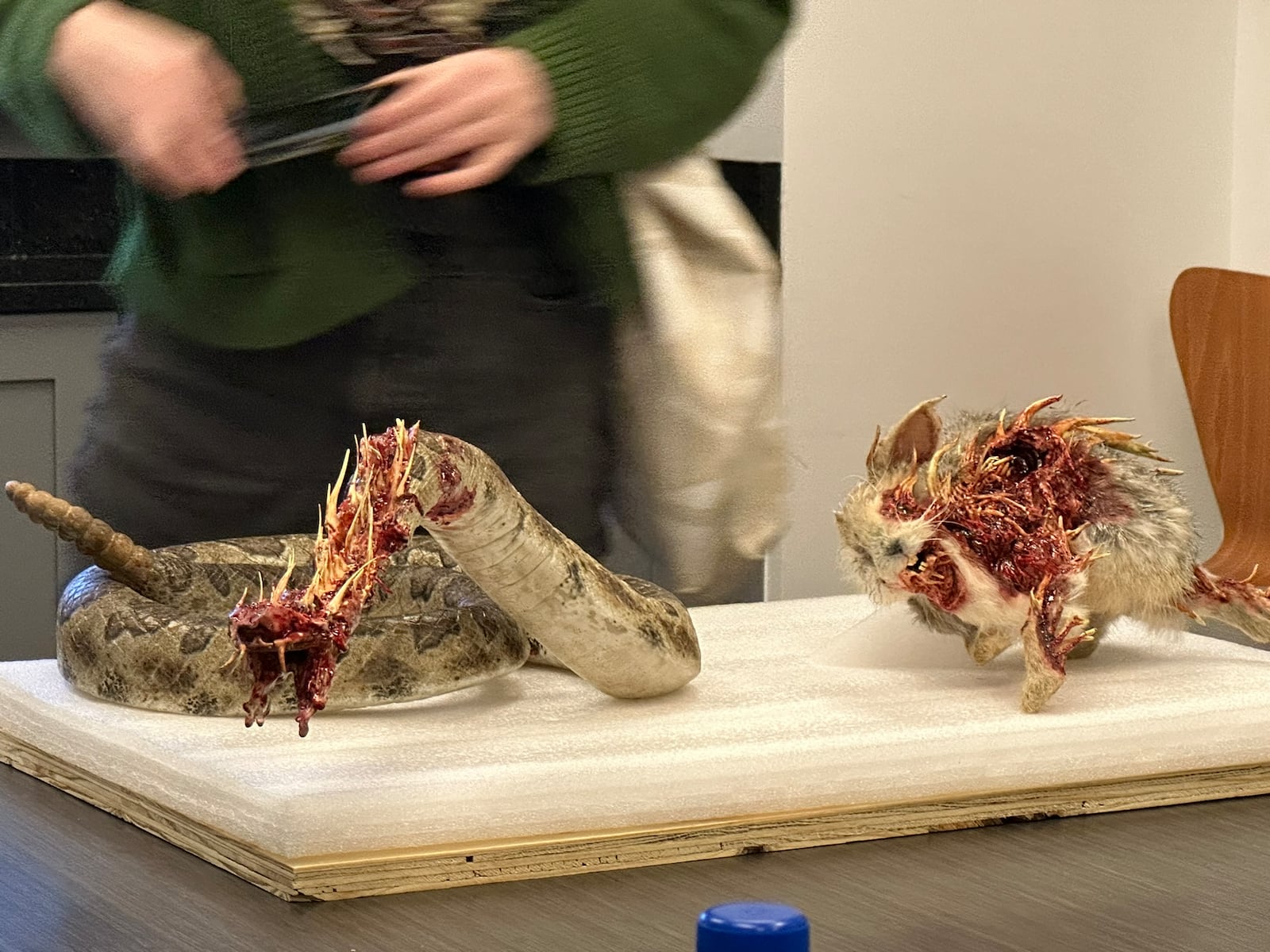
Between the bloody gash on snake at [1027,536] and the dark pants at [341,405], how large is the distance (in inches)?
9.1

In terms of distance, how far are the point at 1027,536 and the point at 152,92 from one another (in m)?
0.43

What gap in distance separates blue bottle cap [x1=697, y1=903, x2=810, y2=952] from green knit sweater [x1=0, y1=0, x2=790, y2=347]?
1.80 feet

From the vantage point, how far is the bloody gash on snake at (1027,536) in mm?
700

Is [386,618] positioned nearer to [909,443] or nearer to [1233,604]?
[909,443]

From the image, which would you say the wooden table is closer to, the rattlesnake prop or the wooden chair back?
the rattlesnake prop

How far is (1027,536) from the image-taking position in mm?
706

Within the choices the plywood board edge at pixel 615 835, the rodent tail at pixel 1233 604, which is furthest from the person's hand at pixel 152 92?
the rodent tail at pixel 1233 604

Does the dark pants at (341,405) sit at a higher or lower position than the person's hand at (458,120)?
lower

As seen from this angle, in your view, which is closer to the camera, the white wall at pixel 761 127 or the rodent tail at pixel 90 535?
the rodent tail at pixel 90 535

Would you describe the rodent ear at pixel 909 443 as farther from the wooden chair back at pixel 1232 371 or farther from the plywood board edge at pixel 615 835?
the wooden chair back at pixel 1232 371

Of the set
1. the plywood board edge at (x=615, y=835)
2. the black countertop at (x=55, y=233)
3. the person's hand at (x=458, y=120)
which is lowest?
the plywood board edge at (x=615, y=835)

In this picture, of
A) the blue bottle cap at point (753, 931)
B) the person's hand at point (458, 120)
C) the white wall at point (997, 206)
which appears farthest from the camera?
the white wall at point (997, 206)

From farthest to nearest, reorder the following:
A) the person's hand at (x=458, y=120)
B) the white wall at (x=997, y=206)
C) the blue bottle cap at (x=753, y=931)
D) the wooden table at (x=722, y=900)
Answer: the white wall at (x=997, y=206) < the person's hand at (x=458, y=120) < the wooden table at (x=722, y=900) < the blue bottle cap at (x=753, y=931)

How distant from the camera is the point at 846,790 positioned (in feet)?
1.98
